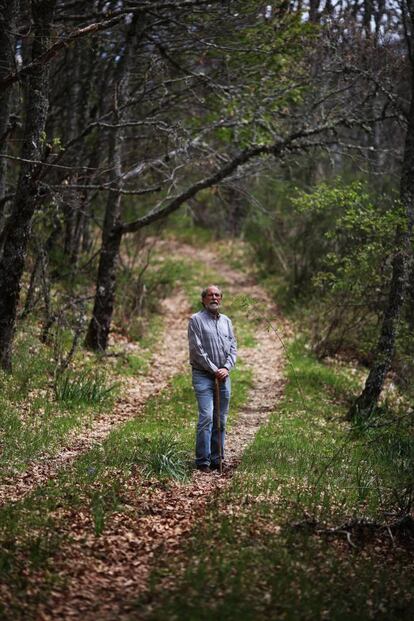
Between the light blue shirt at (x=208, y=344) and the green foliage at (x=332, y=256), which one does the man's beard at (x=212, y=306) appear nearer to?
the light blue shirt at (x=208, y=344)

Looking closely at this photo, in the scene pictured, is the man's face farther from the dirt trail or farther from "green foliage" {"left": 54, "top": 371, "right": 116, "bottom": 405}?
"green foliage" {"left": 54, "top": 371, "right": 116, "bottom": 405}

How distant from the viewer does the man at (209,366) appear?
8.36 m

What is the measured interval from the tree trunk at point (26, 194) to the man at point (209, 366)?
11.5ft

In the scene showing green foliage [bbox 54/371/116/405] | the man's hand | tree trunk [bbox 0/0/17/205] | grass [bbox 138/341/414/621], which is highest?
tree trunk [bbox 0/0/17/205]

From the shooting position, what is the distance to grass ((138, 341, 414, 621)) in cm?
511

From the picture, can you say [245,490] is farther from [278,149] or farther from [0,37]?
[0,37]

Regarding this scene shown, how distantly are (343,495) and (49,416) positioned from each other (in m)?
4.23

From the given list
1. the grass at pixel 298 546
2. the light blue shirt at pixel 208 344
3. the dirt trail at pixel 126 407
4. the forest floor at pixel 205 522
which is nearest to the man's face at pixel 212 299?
the light blue shirt at pixel 208 344

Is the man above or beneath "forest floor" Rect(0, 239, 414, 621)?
above

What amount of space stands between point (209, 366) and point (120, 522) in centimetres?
232

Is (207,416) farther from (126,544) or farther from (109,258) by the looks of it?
(109,258)

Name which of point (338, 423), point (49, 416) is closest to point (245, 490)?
point (49, 416)

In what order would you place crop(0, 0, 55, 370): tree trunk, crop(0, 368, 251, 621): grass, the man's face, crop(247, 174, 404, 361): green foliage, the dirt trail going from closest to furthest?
crop(0, 368, 251, 621): grass
the dirt trail
the man's face
crop(0, 0, 55, 370): tree trunk
crop(247, 174, 404, 361): green foliage

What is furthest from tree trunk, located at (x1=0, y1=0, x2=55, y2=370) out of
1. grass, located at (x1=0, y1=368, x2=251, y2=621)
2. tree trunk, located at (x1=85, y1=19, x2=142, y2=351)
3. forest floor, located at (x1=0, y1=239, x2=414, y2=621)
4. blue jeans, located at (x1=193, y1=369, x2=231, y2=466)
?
blue jeans, located at (x1=193, y1=369, x2=231, y2=466)
